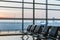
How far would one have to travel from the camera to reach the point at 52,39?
3.95 metres

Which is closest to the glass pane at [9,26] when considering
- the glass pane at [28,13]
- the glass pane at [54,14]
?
the glass pane at [28,13]

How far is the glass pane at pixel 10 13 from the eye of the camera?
757cm

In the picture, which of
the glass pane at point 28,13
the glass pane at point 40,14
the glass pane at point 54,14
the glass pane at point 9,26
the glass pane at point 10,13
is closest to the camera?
the glass pane at point 10,13

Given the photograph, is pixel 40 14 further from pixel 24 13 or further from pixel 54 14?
pixel 24 13

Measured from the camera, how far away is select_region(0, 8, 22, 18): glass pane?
7.57 m

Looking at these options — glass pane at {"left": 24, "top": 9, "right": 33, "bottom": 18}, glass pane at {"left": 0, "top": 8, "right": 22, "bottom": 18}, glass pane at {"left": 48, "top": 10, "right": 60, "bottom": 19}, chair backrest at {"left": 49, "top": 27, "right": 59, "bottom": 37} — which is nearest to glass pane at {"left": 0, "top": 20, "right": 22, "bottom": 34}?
glass pane at {"left": 0, "top": 8, "right": 22, "bottom": 18}

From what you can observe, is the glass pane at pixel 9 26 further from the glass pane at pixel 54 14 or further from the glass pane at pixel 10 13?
the glass pane at pixel 54 14

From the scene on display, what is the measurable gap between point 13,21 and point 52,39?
4170 mm

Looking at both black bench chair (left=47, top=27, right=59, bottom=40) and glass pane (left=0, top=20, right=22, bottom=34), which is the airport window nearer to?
glass pane (left=0, top=20, right=22, bottom=34)

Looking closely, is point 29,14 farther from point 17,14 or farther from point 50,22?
point 50,22

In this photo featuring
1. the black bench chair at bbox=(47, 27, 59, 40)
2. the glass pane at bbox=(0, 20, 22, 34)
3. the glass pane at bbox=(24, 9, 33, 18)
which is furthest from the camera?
the glass pane at bbox=(24, 9, 33, 18)

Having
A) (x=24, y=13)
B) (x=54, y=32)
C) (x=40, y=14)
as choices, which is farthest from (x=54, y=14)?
(x=54, y=32)

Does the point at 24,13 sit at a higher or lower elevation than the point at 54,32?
higher

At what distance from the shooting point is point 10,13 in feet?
25.6
